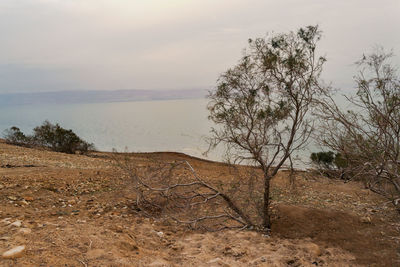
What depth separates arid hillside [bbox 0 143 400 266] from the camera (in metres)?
3.92

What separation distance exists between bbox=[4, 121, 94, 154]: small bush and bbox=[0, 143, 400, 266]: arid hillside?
12.3m

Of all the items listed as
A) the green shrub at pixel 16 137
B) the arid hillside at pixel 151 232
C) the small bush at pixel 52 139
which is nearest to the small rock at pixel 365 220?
the arid hillside at pixel 151 232

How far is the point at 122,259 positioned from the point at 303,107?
442 centimetres

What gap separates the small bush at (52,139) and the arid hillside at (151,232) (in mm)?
12290

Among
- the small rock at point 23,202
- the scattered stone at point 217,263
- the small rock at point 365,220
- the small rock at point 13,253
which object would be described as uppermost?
the small rock at point 13,253

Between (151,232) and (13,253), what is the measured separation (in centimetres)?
260

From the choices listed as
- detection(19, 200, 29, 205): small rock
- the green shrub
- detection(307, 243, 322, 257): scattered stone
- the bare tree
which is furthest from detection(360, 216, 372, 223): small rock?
the green shrub

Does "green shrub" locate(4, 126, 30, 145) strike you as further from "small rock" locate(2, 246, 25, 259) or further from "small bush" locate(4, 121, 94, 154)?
"small rock" locate(2, 246, 25, 259)

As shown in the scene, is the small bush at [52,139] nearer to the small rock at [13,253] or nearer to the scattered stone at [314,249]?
the small rock at [13,253]

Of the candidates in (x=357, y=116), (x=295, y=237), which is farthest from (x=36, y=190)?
(x=357, y=116)

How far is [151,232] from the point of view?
559 centimetres

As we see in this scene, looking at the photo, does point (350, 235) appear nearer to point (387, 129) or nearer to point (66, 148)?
point (387, 129)

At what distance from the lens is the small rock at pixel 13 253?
3301 mm

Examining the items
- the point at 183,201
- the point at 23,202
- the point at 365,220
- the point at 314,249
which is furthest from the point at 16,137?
the point at 365,220
